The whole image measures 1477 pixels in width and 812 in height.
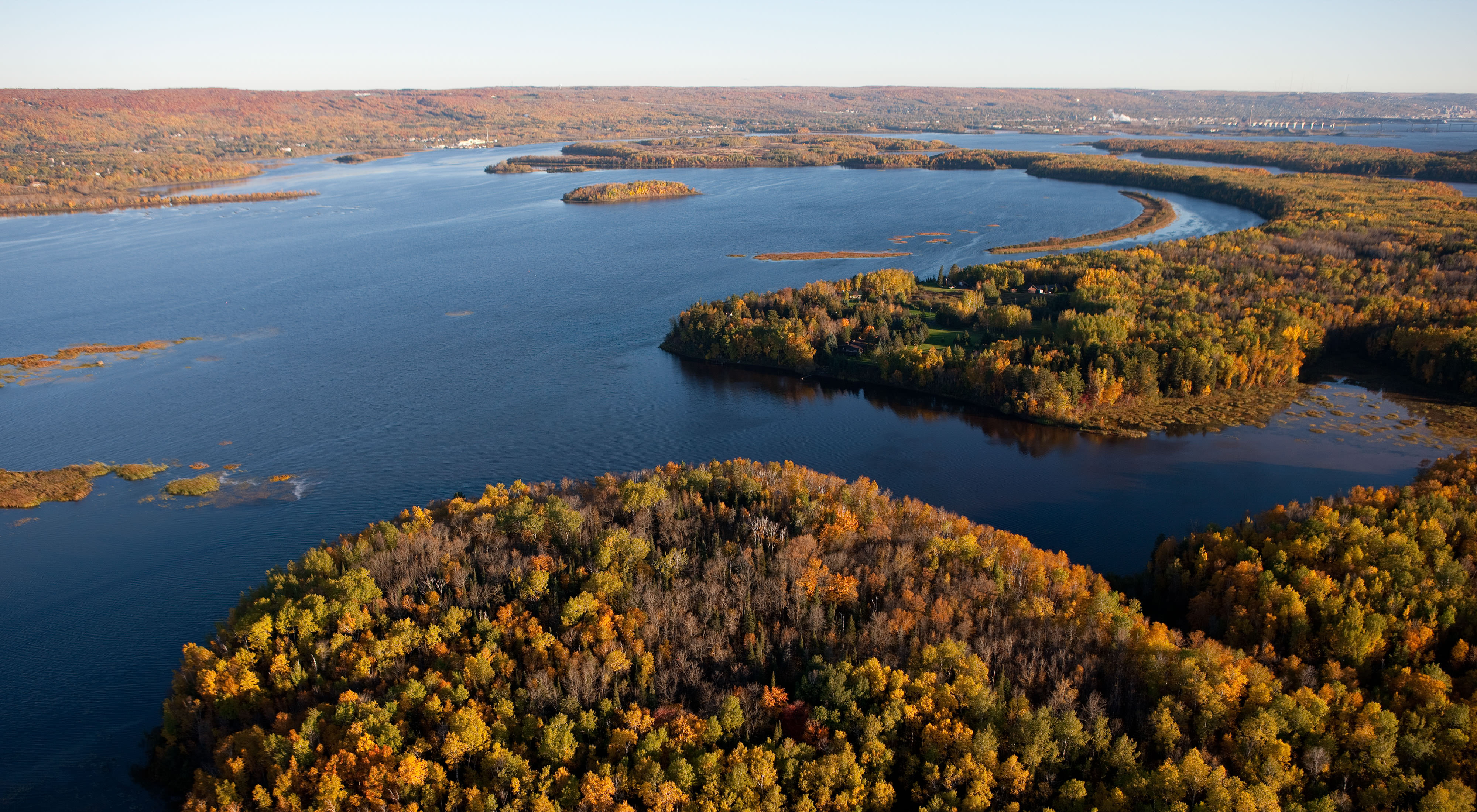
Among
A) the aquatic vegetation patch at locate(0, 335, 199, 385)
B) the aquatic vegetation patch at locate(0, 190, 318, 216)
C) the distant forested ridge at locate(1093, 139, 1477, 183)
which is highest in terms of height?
the distant forested ridge at locate(1093, 139, 1477, 183)

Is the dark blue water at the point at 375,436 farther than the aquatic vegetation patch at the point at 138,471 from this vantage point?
No

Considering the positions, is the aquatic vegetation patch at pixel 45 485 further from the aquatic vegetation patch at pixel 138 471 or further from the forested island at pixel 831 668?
the forested island at pixel 831 668

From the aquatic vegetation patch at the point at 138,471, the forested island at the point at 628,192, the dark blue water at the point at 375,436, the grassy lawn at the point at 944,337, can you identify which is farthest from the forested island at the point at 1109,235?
the aquatic vegetation patch at the point at 138,471

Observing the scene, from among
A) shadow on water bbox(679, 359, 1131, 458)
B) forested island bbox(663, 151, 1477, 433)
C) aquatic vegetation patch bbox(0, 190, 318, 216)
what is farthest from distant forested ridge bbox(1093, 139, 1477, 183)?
aquatic vegetation patch bbox(0, 190, 318, 216)

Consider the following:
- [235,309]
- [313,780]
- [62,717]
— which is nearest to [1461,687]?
[313,780]

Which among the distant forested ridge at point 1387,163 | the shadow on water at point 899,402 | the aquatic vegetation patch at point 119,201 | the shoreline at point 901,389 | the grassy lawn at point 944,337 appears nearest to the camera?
the shadow on water at point 899,402

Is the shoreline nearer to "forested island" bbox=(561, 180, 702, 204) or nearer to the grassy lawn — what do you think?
the grassy lawn
